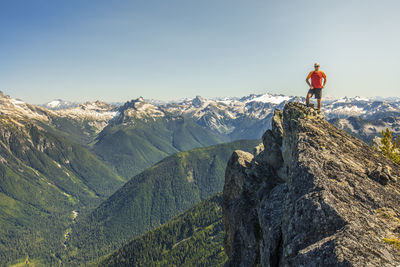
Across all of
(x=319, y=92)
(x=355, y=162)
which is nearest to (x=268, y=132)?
(x=319, y=92)

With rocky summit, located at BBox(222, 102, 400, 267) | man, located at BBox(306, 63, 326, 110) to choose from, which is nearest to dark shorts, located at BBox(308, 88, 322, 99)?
man, located at BBox(306, 63, 326, 110)

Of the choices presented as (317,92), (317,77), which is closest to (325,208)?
(317,92)

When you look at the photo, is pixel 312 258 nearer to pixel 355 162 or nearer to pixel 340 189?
pixel 340 189

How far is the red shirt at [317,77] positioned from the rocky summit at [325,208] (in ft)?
9.01

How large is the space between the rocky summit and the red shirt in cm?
275

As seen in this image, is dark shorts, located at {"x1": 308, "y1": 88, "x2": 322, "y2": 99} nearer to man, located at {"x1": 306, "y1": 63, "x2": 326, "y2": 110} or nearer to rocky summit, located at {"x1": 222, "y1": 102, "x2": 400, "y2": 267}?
man, located at {"x1": 306, "y1": 63, "x2": 326, "y2": 110}

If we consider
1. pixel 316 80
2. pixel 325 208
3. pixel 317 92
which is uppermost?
pixel 316 80

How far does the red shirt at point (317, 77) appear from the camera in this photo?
2585 cm

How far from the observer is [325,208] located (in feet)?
48.5

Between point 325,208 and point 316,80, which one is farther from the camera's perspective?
point 316,80

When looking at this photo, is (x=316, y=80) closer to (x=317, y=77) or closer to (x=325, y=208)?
(x=317, y=77)

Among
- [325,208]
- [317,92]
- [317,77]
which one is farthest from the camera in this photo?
[317,92]

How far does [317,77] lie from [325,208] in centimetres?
1619

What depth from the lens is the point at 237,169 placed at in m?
37.4
